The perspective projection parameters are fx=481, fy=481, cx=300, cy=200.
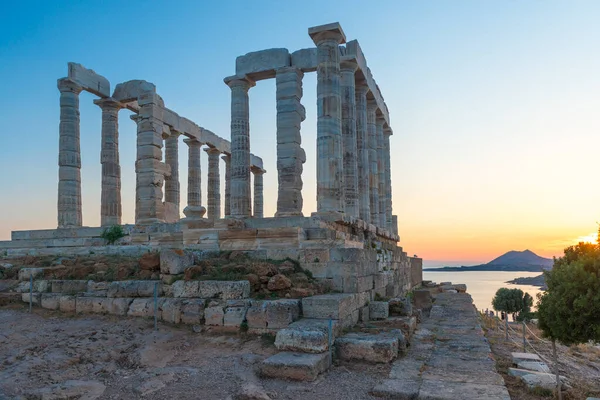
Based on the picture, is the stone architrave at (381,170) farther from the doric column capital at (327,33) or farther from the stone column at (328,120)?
the doric column capital at (327,33)

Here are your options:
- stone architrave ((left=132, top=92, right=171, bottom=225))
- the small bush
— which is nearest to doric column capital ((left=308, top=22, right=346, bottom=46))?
stone architrave ((left=132, top=92, right=171, bottom=225))

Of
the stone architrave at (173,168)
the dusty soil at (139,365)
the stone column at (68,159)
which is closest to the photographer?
the dusty soil at (139,365)

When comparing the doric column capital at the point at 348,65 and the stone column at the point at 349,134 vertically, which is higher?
the doric column capital at the point at 348,65

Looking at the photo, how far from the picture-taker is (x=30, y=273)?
1470 cm

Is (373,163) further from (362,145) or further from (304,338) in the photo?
(304,338)

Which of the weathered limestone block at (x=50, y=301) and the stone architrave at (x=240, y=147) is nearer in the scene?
the weathered limestone block at (x=50, y=301)

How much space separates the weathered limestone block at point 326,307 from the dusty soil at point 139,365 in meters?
1.18

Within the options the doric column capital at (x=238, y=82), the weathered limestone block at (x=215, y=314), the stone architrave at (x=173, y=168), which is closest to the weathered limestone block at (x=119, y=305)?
the weathered limestone block at (x=215, y=314)

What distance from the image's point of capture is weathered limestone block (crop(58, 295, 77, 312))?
512 inches

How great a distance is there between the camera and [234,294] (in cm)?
1150

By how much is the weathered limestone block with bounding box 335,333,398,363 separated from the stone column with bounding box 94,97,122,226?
19.5 metres

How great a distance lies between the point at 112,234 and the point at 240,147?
761 cm

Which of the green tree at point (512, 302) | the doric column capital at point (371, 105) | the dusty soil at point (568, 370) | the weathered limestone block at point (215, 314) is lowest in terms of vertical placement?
the green tree at point (512, 302)

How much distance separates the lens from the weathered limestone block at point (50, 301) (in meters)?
13.2
